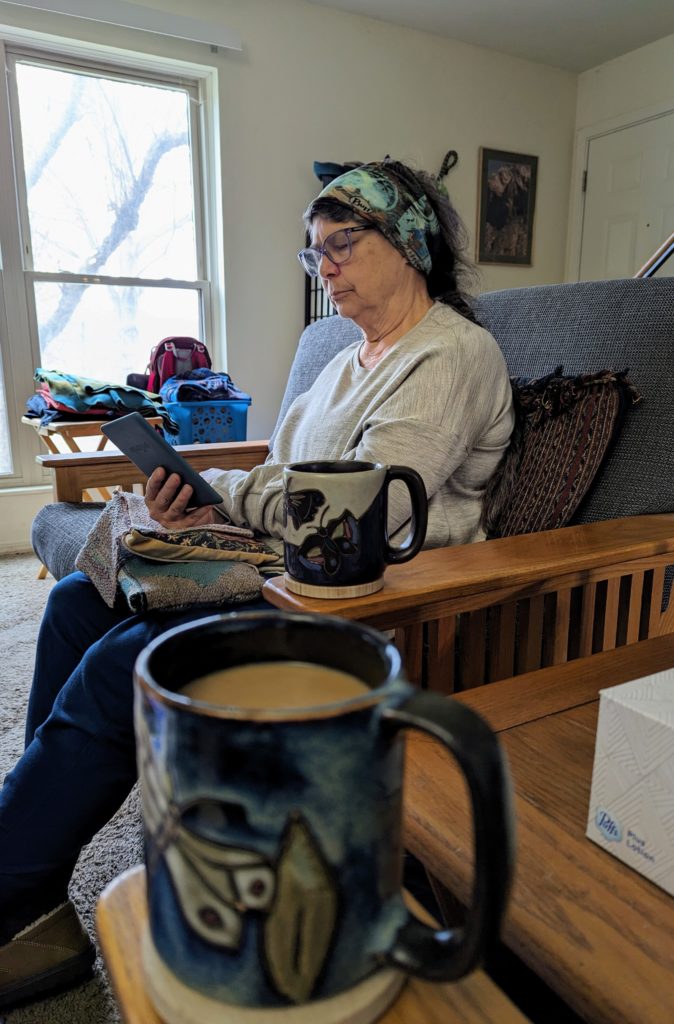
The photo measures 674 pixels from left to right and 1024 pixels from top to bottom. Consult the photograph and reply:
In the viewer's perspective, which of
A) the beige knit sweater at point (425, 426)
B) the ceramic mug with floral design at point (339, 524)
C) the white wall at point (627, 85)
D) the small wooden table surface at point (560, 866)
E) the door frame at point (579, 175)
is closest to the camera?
the small wooden table surface at point (560, 866)

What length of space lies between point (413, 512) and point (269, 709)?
49 cm

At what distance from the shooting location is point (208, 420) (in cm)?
266

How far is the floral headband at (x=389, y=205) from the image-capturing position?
1.09 m

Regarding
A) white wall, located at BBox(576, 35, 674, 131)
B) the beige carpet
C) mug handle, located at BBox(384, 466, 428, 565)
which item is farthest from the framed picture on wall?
mug handle, located at BBox(384, 466, 428, 565)

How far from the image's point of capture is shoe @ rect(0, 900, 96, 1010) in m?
0.84

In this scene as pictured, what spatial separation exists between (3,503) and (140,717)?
3032 mm

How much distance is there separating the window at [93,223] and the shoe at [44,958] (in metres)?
2.56

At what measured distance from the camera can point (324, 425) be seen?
3.92 ft

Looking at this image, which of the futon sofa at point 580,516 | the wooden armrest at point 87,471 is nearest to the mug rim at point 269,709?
the futon sofa at point 580,516

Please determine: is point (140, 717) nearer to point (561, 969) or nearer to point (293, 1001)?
point (293, 1001)

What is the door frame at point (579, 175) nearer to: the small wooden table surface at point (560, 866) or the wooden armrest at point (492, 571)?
the wooden armrest at point (492, 571)

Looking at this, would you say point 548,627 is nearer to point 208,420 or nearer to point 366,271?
point 366,271

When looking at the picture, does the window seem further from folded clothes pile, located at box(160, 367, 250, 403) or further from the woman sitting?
the woman sitting

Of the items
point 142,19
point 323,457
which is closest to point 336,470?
point 323,457
